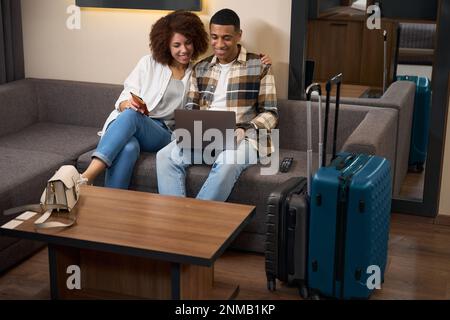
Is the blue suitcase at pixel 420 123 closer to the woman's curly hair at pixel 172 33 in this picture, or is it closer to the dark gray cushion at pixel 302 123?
the dark gray cushion at pixel 302 123

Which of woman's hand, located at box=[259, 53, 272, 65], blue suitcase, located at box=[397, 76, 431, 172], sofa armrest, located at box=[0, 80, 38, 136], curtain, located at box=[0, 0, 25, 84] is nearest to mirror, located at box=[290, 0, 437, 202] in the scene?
blue suitcase, located at box=[397, 76, 431, 172]

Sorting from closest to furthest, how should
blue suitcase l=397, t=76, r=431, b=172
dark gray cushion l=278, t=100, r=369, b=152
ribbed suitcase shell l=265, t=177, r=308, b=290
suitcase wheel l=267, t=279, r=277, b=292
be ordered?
ribbed suitcase shell l=265, t=177, r=308, b=290 → suitcase wheel l=267, t=279, r=277, b=292 → dark gray cushion l=278, t=100, r=369, b=152 → blue suitcase l=397, t=76, r=431, b=172

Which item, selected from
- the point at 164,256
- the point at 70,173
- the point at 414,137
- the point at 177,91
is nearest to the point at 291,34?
the point at 177,91

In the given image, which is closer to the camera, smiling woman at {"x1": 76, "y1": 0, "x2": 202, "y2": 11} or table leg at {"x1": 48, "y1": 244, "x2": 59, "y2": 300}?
table leg at {"x1": 48, "y1": 244, "x2": 59, "y2": 300}

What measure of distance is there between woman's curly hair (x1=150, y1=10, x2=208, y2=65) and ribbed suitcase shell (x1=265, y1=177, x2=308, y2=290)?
1.02m

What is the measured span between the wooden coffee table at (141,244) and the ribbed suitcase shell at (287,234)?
0.11 metres

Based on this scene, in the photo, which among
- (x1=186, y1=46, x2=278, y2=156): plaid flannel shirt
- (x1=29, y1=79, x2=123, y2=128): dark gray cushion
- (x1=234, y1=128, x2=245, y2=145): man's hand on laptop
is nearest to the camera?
(x1=234, y1=128, x2=245, y2=145): man's hand on laptop

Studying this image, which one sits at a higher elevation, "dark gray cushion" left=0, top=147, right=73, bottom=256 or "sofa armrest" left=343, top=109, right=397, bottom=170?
"sofa armrest" left=343, top=109, right=397, bottom=170

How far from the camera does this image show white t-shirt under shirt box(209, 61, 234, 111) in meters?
3.15

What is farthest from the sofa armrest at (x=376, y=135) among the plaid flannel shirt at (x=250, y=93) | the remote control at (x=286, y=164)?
the plaid flannel shirt at (x=250, y=93)

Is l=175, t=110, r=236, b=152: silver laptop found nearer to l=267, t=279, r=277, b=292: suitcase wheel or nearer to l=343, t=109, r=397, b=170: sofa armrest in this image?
l=343, t=109, r=397, b=170: sofa armrest

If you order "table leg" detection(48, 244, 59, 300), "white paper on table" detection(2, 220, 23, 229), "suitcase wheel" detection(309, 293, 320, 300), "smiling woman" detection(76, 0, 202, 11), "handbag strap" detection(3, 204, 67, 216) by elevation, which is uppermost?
"smiling woman" detection(76, 0, 202, 11)

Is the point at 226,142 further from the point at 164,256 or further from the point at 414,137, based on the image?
the point at 414,137
